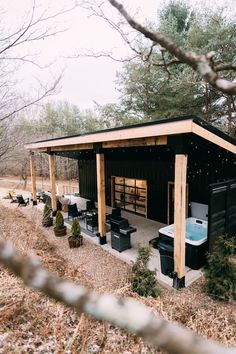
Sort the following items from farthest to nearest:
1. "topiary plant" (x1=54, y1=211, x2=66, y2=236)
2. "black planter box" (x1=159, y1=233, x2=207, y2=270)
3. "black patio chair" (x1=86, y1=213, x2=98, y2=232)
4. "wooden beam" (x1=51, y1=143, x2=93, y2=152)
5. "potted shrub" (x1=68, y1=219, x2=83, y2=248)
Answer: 1. "black patio chair" (x1=86, y1=213, x2=98, y2=232)
2. "topiary plant" (x1=54, y1=211, x2=66, y2=236)
3. "wooden beam" (x1=51, y1=143, x2=93, y2=152)
4. "potted shrub" (x1=68, y1=219, x2=83, y2=248)
5. "black planter box" (x1=159, y1=233, x2=207, y2=270)

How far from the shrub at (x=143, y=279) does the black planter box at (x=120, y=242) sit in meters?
2.05

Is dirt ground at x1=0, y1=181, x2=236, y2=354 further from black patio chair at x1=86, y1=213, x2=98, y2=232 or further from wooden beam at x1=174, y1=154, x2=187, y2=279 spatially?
black patio chair at x1=86, y1=213, x2=98, y2=232

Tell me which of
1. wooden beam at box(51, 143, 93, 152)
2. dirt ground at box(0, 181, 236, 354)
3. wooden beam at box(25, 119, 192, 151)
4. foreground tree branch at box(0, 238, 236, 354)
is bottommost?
dirt ground at box(0, 181, 236, 354)

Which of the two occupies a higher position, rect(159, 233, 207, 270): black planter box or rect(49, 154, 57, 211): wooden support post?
rect(49, 154, 57, 211): wooden support post

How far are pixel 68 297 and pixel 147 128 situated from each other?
4.12 meters

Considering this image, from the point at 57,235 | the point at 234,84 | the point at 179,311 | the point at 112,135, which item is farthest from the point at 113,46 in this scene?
the point at 57,235

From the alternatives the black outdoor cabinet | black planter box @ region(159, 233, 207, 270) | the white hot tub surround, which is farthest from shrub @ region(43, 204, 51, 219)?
black planter box @ region(159, 233, 207, 270)

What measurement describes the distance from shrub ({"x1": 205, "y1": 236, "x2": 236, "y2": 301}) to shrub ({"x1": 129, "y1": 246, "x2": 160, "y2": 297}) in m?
1.11

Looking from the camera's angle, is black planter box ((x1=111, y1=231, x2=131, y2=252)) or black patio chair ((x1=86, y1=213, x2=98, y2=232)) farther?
black patio chair ((x1=86, y1=213, x2=98, y2=232))

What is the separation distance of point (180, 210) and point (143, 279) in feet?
4.82

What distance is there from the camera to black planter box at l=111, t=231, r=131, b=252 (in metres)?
6.25

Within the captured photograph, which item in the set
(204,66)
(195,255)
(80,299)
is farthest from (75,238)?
(80,299)

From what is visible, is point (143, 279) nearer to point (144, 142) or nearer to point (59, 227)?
point (144, 142)

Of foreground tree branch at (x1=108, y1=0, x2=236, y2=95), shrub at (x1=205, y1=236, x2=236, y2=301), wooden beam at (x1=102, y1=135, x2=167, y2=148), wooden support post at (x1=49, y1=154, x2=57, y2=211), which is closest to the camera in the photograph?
foreground tree branch at (x1=108, y1=0, x2=236, y2=95)
